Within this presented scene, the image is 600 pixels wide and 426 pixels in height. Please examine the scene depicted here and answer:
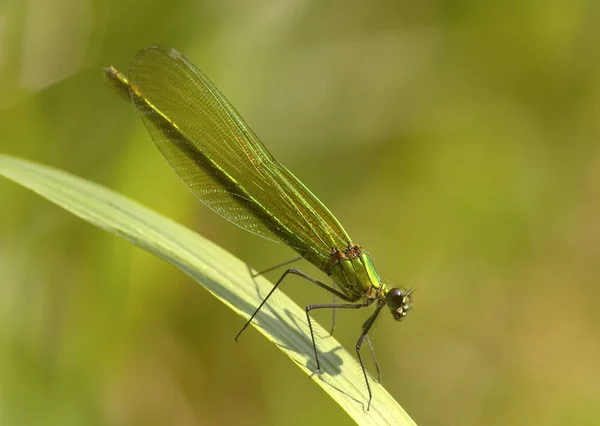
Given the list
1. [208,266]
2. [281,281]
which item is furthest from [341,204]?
[208,266]

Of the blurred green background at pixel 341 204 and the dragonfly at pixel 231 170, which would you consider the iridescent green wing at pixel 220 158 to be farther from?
the blurred green background at pixel 341 204

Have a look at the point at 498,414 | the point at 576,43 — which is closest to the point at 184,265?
the point at 498,414

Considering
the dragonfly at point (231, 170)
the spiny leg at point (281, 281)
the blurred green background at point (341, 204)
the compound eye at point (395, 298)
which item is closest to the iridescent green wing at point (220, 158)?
the dragonfly at point (231, 170)

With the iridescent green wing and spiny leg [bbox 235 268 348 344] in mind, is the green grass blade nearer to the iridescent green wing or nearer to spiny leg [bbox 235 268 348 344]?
spiny leg [bbox 235 268 348 344]

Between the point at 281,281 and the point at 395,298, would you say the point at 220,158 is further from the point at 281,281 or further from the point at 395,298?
the point at 395,298

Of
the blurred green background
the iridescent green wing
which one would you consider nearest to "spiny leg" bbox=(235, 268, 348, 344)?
the iridescent green wing

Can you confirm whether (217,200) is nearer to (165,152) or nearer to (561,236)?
(165,152)

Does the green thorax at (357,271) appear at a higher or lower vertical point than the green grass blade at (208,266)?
higher
